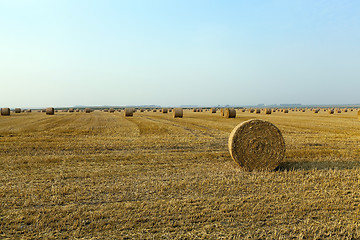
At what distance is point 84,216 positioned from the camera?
4.85 meters

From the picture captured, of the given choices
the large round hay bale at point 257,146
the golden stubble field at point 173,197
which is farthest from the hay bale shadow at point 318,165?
the large round hay bale at point 257,146

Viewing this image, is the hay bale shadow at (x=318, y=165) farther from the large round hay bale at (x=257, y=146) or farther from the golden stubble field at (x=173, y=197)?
the large round hay bale at (x=257, y=146)

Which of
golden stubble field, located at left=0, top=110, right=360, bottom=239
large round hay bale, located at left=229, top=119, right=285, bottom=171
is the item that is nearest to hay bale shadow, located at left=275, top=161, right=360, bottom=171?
golden stubble field, located at left=0, top=110, right=360, bottom=239

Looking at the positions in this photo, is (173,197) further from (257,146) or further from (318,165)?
(318,165)

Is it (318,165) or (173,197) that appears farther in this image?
(318,165)

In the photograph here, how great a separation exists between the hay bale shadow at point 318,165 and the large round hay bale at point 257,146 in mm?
478

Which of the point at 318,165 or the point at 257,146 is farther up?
the point at 257,146

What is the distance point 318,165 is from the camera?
28.8 ft

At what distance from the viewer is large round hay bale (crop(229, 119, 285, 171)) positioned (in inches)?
333

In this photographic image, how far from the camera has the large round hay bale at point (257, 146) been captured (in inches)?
333

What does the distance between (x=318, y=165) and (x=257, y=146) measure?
217cm

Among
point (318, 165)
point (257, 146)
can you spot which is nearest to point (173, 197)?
point (257, 146)

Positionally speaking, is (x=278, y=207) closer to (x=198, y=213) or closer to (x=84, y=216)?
(x=198, y=213)

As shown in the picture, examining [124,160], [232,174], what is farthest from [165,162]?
[232,174]
